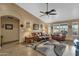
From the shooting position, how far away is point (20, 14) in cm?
398

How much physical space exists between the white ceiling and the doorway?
445 millimetres

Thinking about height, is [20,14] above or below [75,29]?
above

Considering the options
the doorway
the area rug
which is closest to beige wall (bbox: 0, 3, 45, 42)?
the doorway

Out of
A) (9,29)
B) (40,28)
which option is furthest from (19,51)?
(40,28)

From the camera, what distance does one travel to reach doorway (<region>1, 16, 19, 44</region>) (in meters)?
3.95

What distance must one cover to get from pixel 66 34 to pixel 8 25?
148 centimetres

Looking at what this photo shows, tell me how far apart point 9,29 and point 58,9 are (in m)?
1.34

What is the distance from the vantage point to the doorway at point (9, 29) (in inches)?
156

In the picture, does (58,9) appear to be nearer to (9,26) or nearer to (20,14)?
(20,14)

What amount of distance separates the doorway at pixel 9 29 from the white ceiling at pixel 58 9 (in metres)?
0.44

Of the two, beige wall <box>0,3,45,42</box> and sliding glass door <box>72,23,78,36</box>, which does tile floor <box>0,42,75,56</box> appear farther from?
sliding glass door <box>72,23,78,36</box>

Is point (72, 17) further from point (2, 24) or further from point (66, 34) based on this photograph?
point (2, 24)

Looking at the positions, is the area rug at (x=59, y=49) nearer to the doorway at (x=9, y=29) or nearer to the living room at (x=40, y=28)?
the living room at (x=40, y=28)

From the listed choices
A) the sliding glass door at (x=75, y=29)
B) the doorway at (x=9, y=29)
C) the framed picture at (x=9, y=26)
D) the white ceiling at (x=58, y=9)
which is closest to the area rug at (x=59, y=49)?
the sliding glass door at (x=75, y=29)
